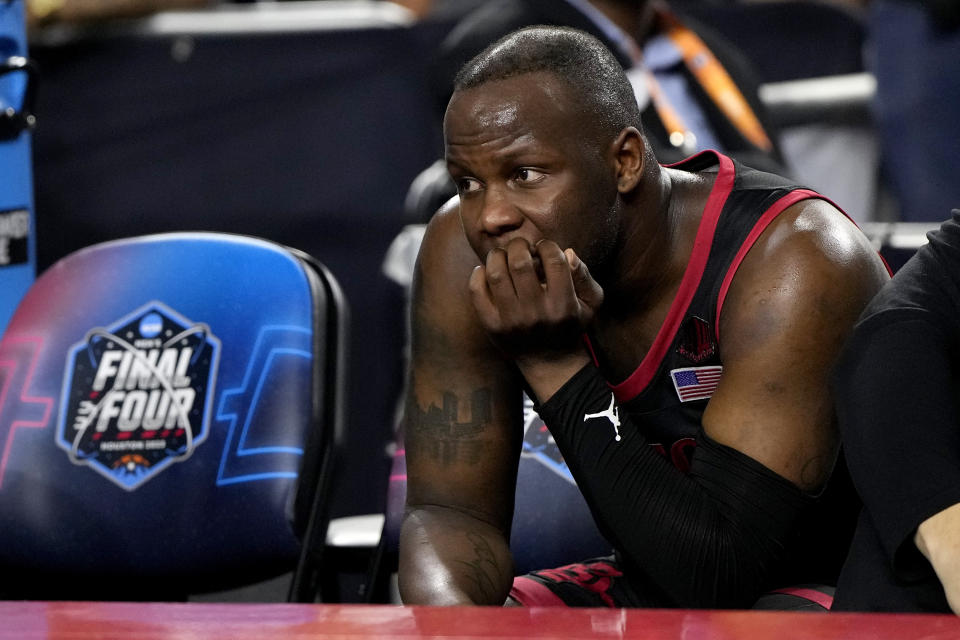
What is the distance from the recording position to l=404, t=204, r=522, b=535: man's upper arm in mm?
1680

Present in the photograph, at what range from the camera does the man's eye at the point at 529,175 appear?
154 centimetres

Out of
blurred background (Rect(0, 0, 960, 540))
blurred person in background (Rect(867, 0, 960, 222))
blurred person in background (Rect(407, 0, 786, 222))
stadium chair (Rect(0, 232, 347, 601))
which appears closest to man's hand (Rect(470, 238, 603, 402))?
stadium chair (Rect(0, 232, 347, 601))

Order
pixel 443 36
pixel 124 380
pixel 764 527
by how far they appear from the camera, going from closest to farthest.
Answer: pixel 764 527
pixel 124 380
pixel 443 36

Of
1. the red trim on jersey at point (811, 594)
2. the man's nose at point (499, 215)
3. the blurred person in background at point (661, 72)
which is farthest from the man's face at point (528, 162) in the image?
the blurred person in background at point (661, 72)

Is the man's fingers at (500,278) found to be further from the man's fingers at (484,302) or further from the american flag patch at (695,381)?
the american flag patch at (695,381)

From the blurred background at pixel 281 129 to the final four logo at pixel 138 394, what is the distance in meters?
0.99

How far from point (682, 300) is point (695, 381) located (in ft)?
0.35

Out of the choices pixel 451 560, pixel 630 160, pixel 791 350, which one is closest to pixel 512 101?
pixel 630 160

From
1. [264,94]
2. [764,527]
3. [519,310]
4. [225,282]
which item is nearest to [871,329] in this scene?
[764,527]

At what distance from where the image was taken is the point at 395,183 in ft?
9.69

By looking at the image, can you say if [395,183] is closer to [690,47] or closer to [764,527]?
[690,47]

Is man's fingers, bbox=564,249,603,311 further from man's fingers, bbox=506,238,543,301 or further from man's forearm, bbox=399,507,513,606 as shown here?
man's forearm, bbox=399,507,513,606

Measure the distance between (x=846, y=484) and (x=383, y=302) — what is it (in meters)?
1.51

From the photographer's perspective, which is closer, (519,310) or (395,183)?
(519,310)
